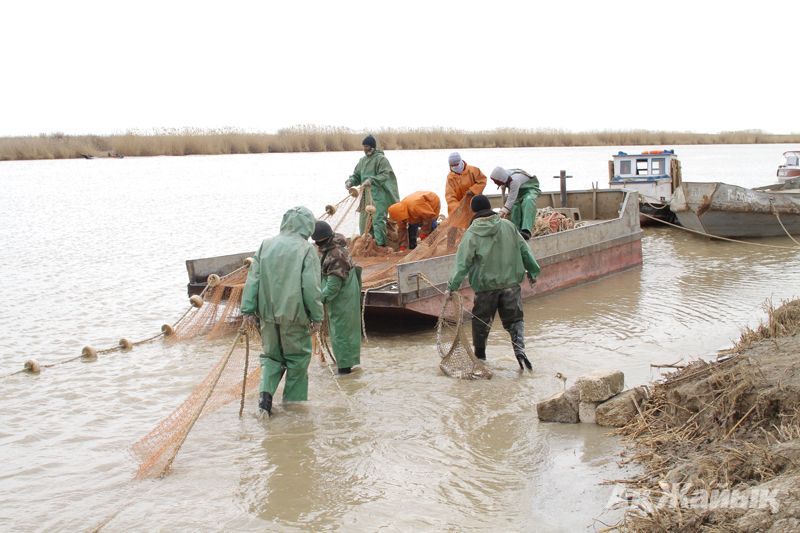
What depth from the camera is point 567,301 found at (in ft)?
38.0

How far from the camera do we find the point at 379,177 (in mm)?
11359

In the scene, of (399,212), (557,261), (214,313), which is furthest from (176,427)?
(557,261)

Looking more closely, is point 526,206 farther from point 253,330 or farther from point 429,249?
point 253,330

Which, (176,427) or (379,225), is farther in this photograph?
(379,225)

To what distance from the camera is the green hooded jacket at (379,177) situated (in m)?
11.4


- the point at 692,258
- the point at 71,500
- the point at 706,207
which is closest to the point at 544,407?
the point at 71,500

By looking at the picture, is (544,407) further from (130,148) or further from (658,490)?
(130,148)

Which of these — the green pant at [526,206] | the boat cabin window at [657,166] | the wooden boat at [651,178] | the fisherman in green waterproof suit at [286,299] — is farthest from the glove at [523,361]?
the boat cabin window at [657,166]

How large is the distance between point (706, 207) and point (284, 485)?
13922mm

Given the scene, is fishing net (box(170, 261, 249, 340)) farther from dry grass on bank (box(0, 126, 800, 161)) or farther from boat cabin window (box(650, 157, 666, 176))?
dry grass on bank (box(0, 126, 800, 161))

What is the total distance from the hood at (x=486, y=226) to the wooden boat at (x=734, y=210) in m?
11.0

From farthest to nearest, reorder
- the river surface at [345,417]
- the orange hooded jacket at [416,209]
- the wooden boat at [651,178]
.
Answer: the wooden boat at [651,178]
the orange hooded jacket at [416,209]
the river surface at [345,417]

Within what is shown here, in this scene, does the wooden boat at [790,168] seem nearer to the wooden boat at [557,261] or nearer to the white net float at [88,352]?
the wooden boat at [557,261]

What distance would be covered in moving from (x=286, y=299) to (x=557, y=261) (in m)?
6.47
